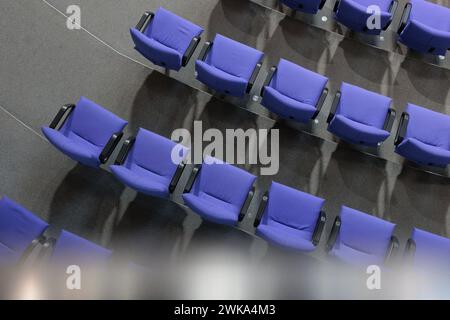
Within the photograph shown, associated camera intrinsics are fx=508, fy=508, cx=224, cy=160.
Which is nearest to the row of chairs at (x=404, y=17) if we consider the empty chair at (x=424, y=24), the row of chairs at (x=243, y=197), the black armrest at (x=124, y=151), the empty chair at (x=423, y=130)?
the empty chair at (x=424, y=24)

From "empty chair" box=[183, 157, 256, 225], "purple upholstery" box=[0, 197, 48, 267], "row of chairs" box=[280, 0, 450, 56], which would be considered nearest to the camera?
"purple upholstery" box=[0, 197, 48, 267]

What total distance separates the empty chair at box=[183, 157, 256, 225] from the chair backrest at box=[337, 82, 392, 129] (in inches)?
36.7

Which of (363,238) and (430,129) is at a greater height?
(430,129)

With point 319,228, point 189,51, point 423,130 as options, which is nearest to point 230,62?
point 189,51

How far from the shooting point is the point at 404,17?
164 inches

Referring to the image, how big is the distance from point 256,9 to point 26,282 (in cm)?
292

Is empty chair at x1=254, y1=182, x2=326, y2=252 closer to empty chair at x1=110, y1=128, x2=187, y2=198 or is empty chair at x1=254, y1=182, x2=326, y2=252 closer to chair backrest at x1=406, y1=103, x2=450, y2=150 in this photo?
empty chair at x1=110, y1=128, x2=187, y2=198

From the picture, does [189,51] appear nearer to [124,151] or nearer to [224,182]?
[124,151]

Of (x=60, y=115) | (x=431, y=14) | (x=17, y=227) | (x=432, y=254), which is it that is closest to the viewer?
(x=17, y=227)

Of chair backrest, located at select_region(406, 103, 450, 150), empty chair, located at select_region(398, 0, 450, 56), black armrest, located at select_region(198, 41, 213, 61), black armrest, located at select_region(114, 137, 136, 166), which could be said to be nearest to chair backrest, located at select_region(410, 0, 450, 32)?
empty chair, located at select_region(398, 0, 450, 56)

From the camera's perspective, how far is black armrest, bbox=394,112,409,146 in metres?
3.76

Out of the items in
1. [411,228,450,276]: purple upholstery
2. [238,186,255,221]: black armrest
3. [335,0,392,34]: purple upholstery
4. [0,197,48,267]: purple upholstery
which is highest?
[335,0,392,34]: purple upholstery

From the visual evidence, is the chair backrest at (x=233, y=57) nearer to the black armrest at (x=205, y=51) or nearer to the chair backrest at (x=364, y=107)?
the black armrest at (x=205, y=51)

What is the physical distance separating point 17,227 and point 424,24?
350cm
